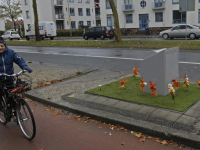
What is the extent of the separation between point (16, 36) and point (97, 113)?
141ft

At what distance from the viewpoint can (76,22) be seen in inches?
2372

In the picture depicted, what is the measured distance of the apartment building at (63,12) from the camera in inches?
2164

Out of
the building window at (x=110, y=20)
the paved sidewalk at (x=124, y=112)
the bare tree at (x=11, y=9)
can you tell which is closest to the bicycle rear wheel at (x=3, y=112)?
the paved sidewalk at (x=124, y=112)

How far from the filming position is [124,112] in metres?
4.74

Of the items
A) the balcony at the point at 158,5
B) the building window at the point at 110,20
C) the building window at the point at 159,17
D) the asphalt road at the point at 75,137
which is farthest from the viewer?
the building window at the point at 110,20

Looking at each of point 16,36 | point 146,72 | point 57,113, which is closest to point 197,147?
point 146,72

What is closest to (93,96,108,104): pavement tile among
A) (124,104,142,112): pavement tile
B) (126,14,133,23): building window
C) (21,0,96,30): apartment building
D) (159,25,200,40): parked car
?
(124,104,142,112): pavement tile

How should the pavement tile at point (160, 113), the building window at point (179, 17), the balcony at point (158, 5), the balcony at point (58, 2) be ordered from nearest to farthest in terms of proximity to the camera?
the pavement tile at point (160, 113) → the building window at point (179, 17) → the balcony at point (158, 5) → the balcony at point (58, 2)

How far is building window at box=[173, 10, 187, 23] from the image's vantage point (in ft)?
121

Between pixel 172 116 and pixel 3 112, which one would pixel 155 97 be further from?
pixel 3 112

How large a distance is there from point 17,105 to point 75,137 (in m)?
1.15

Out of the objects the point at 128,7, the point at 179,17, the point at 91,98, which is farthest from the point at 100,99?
the point at 128,7

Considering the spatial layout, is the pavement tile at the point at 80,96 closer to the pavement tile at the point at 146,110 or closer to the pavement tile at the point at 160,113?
the pavement tile at the point at 146,110

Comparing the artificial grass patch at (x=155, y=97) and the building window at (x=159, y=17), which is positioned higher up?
the building window at (x=159, y=17)
